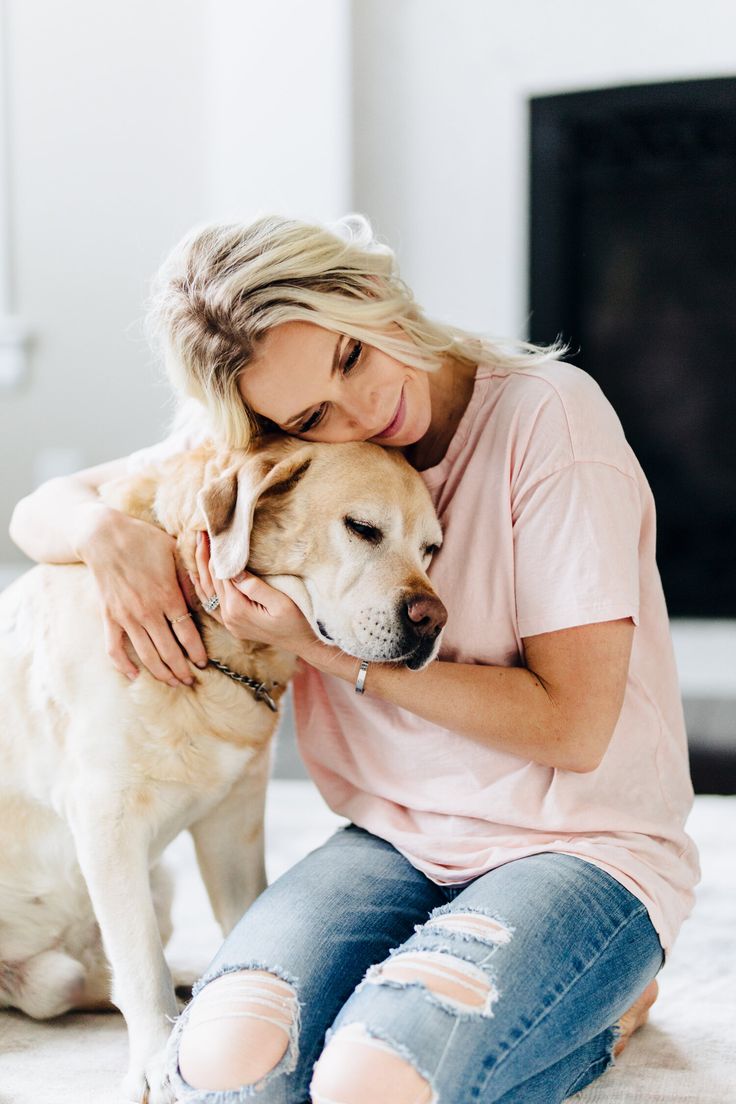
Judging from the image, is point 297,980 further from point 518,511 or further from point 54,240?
point 54,240

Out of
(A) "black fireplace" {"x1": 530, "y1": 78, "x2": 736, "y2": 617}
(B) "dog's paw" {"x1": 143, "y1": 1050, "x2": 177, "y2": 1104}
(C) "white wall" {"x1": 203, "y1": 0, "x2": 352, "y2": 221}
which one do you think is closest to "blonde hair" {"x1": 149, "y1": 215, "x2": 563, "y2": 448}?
(B) "dog's paw" {"x1": 143, "y1": 1050, "x2": 177, "y2": 1104}

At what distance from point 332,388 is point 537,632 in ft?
1.17

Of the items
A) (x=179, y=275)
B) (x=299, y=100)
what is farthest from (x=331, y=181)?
(x=179, y=275)

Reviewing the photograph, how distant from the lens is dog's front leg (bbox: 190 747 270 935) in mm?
1520

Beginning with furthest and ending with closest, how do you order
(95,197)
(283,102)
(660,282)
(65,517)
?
1. (95,197)
2. (283,102)
3. (660,282)
4. (65,517)

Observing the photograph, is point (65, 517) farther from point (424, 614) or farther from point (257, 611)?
point (424, 614)

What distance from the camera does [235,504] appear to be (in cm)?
133

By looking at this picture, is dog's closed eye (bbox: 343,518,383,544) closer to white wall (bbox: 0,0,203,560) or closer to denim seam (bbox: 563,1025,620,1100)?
denim seam (bbox: 563,1025,620,1100)

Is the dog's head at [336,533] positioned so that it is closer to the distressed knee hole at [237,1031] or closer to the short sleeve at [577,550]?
the short sleeve at [577,550]

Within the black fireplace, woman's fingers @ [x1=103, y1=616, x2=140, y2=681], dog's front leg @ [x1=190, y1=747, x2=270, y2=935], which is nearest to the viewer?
woman's fingers @ [x1=103, y1=616, x2=140, y2=681]

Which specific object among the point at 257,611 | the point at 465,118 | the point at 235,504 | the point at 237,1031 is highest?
the point at 465,118

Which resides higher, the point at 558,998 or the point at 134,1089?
the point at 558,998

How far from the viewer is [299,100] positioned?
3.64 metres

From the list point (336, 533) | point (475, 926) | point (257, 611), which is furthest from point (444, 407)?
point (475, 926)
